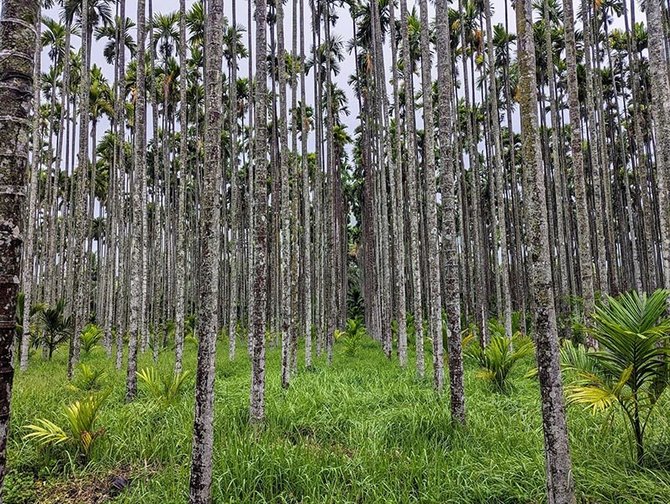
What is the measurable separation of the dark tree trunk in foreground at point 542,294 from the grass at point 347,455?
2.14 ft

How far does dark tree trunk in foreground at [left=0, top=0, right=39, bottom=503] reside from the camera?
204cm

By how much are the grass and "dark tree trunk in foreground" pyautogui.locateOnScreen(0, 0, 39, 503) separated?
3.05 m

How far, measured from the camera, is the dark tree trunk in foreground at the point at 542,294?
3.61m

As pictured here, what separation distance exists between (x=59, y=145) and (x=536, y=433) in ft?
74.2

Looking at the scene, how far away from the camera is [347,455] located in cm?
548

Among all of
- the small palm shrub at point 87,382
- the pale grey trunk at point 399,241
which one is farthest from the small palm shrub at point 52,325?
the pale grey trunk at point 399,241

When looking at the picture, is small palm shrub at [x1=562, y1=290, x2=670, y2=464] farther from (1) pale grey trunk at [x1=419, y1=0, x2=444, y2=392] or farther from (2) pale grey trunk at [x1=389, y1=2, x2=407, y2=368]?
(2) pale grey trunk at [x1=389, y1=2, x2=407, y2=368]

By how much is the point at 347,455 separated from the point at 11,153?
191 inches

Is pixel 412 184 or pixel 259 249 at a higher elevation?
pixel 412 184

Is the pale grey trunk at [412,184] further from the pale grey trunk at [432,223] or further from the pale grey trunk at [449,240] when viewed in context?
the pale grey trunk at [449,240]

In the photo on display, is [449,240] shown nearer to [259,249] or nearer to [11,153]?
[259,249]

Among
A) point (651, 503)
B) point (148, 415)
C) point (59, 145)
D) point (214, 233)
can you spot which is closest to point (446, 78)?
point (214, 233)

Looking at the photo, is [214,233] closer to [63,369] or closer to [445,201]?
[445,201]

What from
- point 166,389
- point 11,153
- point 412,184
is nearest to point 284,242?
point 412,184
